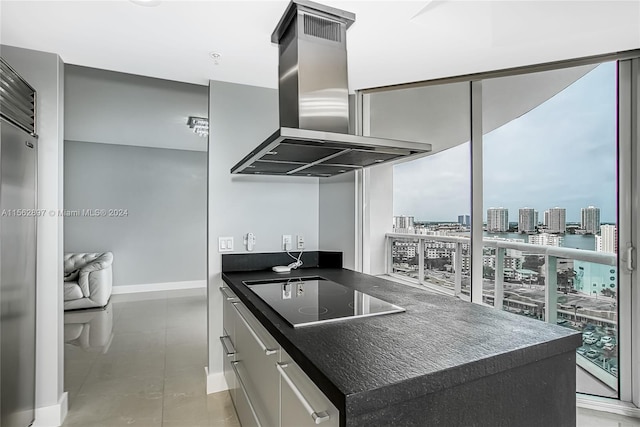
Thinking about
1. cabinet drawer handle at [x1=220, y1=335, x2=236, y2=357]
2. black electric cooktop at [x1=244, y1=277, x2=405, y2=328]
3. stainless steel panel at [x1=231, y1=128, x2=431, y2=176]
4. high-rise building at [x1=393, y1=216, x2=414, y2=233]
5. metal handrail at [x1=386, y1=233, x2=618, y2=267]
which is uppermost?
stainless steel panel at [x1=231, y1=128, x2=431, y2=176]

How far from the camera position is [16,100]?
1993mm

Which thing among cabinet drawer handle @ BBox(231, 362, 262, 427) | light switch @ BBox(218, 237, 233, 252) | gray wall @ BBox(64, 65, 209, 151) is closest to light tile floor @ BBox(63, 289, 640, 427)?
cabinet drawer handle @ BBox(231, 362, 262, 427)

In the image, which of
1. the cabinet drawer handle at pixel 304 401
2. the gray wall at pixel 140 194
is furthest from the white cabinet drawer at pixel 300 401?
the gray wall at pixel 140 194

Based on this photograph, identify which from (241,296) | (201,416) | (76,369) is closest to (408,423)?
(241,296)

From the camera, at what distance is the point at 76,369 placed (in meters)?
3.04

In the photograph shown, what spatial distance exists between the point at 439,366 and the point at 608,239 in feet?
7.11

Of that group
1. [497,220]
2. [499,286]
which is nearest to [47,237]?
[497,220]

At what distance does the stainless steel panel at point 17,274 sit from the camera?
1.86 meters

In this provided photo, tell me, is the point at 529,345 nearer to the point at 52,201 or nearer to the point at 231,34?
the point at 231,34

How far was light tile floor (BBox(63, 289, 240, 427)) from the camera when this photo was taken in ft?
7.72

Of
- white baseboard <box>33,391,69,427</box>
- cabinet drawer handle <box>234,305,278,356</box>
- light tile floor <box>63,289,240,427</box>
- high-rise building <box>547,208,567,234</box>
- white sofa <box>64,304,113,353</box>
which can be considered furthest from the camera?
white sofa <box>64,304,113,353</box>

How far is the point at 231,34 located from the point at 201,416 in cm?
248

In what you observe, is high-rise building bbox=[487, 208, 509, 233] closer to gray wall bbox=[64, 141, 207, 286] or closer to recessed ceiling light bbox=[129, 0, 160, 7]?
recessed ceiling light bbox=[129, 0, 160, 7]

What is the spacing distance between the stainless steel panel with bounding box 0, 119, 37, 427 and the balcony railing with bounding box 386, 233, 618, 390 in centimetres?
257
